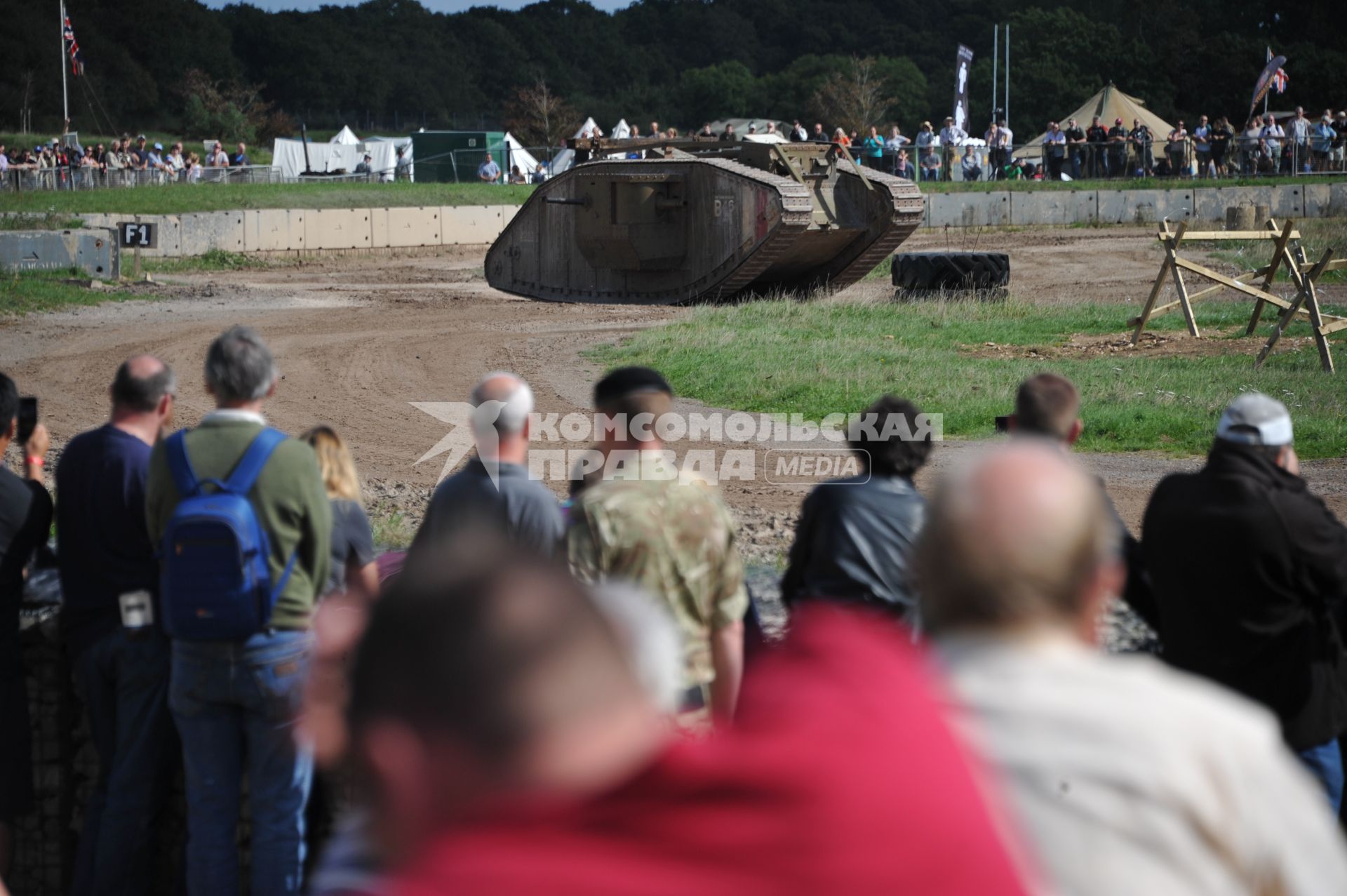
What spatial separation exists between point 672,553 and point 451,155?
44.0 meters

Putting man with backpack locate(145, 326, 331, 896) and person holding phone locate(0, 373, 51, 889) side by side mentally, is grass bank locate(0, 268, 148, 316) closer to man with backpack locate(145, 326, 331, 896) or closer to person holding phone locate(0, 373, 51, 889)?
person holding phone locate(0, 373, 51, 889)

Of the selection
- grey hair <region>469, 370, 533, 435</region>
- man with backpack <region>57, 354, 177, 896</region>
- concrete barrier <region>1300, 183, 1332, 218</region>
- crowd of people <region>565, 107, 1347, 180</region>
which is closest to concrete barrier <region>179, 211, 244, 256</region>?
crowd of people <region>565, 107, 1347, 180</region>

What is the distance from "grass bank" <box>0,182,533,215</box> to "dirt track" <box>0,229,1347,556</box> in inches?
171

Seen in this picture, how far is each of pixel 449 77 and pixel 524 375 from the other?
3381 inches

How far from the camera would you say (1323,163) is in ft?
131

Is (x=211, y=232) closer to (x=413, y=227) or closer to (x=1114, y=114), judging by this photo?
(x=413, y=227)

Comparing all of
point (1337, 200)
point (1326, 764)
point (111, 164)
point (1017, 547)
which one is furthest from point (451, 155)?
point (1017, 547)

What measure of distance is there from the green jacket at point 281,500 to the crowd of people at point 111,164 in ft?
114

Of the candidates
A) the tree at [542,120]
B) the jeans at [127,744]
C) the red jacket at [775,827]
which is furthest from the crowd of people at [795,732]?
the tree at [542,120]

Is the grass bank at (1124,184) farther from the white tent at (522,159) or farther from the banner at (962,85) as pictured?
the white tent at (522,159)

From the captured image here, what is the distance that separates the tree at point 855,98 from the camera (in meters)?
68.1

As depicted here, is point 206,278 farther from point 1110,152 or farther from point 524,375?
point 1110,152

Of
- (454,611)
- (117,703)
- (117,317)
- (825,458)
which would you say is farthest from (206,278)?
(454,611)

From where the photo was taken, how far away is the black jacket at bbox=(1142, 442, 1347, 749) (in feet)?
13.4
